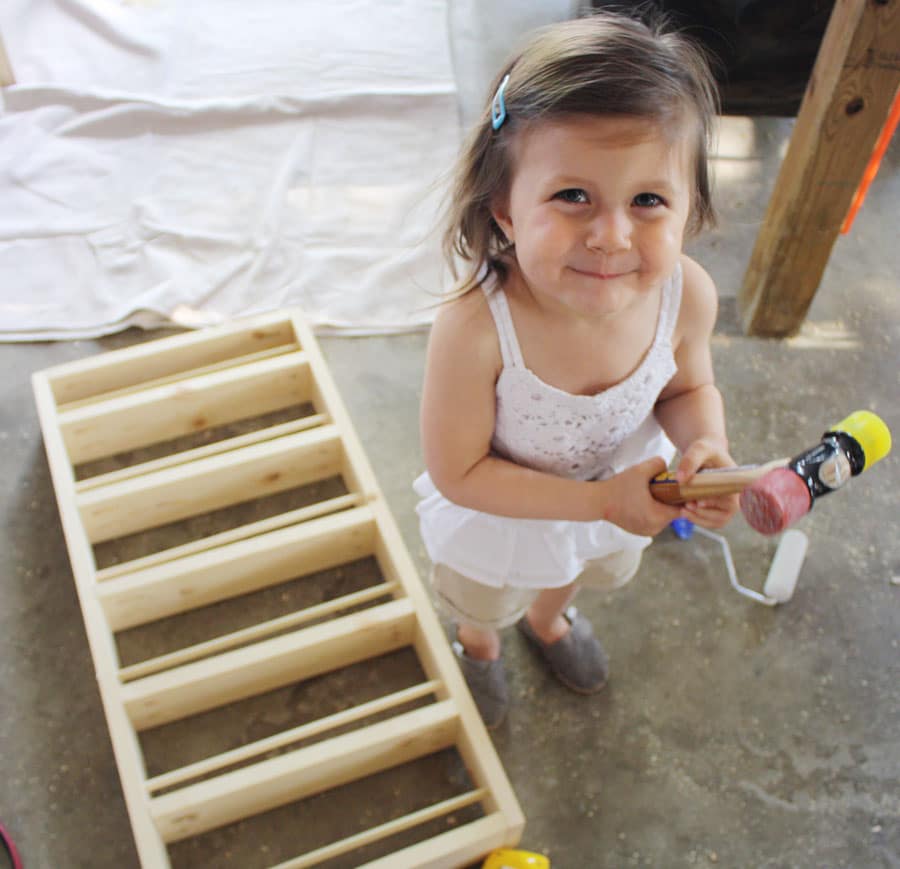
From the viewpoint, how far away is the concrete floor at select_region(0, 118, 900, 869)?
1.30m

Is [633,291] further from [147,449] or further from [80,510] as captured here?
[147,449]

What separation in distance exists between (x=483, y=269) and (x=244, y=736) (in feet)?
2.67

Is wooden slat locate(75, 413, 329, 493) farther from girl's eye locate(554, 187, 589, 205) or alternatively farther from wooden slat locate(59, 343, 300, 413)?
girl's eye locate(554, 187, 589, 205)

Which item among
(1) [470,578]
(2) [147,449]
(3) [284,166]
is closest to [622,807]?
(1) [470,578]

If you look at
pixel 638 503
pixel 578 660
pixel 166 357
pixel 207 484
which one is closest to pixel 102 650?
pixel 207 484

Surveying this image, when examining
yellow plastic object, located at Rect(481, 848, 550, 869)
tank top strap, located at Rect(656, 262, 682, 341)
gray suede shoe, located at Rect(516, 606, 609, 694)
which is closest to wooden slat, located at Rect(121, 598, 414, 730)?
gray suede shoe, located at Rect(516, 606, 609, 694)

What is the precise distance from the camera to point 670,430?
110 cm

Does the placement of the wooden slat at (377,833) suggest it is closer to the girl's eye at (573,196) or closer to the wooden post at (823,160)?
the girl's eye at (573,196)

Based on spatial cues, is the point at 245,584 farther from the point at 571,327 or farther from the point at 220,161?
the point at 220,161

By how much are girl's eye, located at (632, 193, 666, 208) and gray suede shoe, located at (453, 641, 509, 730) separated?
31.7 inches

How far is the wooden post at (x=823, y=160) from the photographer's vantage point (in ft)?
4.82

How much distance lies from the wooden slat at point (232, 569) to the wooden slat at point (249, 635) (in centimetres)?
7

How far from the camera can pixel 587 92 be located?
0.77m

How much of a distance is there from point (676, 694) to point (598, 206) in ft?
2.95
